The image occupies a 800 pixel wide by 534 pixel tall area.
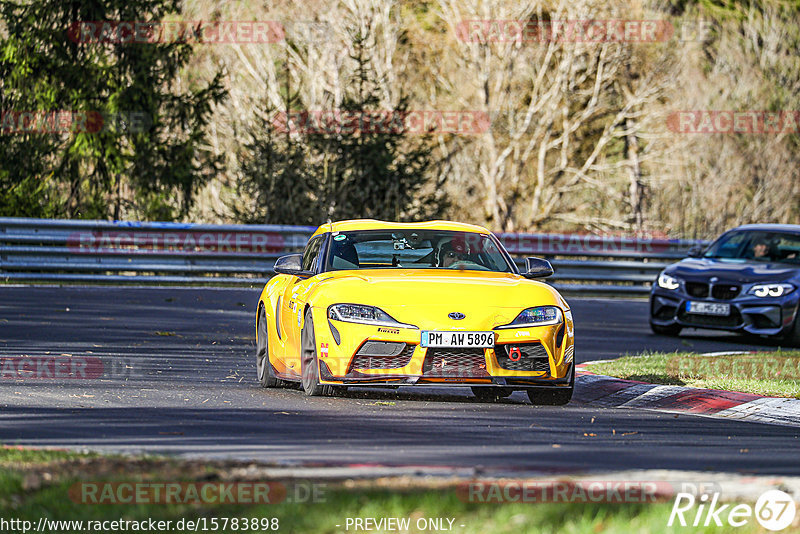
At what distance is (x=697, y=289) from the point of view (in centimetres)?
1866

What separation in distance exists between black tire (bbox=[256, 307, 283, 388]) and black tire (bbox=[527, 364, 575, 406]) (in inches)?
85.6

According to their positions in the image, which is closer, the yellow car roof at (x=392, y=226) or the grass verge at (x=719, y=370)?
the yellow car roof at (x=392, y=226)

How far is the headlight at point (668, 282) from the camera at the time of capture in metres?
19.0

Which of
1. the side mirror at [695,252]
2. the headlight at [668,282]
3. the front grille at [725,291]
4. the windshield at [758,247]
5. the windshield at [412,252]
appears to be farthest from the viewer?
the side mirror at [695,252]

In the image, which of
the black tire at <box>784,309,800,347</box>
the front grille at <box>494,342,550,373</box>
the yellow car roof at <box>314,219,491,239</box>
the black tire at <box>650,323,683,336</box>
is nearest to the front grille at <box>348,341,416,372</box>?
the front grille at <box>494,342,550,373</box>

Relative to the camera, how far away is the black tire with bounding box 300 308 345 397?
34.6 feet

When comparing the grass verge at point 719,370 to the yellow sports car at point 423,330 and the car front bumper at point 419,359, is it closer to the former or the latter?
the yellow sports car at point 423,330

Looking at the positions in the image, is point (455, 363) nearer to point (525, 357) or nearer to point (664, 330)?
point (525, 357)

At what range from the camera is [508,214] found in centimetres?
4206

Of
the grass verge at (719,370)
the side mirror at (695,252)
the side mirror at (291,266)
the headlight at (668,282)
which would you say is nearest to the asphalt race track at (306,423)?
the side mirror at (291,266)

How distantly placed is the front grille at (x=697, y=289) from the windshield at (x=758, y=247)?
1086mm

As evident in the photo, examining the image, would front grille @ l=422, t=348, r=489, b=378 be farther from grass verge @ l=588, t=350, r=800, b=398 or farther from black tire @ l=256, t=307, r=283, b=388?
grass verge @ l=588, t=350, r=800, b=398

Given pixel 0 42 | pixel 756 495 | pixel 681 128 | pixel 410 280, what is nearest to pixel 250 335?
pixel 410 280

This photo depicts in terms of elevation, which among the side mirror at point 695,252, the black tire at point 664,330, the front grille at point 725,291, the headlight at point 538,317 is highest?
→ the side mirror at point 695,252
